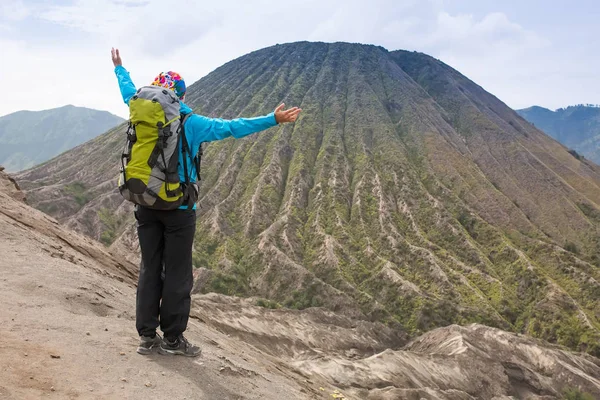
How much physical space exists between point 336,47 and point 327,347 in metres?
110

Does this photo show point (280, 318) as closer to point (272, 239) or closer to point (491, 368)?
point (491, 368)

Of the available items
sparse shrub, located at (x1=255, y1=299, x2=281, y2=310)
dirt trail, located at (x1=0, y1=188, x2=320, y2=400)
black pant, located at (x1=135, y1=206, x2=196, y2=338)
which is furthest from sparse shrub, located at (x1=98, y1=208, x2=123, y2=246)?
black pant, located at (x1=135, y1=206, x2=196, y2=338)

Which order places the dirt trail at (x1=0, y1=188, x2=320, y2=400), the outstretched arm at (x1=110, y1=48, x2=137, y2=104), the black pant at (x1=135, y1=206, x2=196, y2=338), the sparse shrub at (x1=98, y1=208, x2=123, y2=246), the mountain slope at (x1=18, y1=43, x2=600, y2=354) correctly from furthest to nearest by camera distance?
the sparse shrub at (x1=98, y1=208, x2=123, y2=246)
the mountain slope at (x1=18, y1=43, x2=600, y2=354)
the outstretched arm at (x1=110, y1=48, x2=137, y2=104)
the black pant at (x1=135, y1=206, x2=196, y2=338)
the dirt trail at (x1=0, y1=188, x2=320, y2=400)

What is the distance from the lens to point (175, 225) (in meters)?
5.50

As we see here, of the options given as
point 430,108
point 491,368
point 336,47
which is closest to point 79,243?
point 491,368

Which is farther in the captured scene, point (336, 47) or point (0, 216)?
point (336, 47)

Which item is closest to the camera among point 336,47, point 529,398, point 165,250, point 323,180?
point 165,250

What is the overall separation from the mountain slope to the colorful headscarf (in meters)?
37.4

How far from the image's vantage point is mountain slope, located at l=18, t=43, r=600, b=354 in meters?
44.0

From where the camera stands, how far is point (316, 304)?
42.7 meters

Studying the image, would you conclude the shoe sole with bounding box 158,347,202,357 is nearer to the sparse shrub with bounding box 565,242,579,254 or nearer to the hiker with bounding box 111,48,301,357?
the hiker with bounding box 111,48,301,357

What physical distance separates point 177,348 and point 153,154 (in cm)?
283

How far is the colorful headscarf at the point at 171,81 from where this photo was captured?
5727mm

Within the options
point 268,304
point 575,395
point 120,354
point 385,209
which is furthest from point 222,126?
point 385,209
